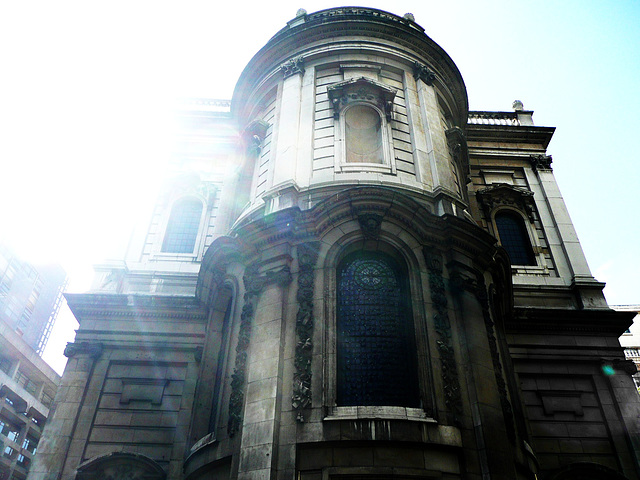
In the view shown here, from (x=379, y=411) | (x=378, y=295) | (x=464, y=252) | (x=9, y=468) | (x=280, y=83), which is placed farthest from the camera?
(x=9, y=468)

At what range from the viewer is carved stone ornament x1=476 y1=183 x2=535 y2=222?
22.7 meters

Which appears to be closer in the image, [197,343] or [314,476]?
[314,476]

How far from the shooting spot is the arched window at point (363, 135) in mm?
16547

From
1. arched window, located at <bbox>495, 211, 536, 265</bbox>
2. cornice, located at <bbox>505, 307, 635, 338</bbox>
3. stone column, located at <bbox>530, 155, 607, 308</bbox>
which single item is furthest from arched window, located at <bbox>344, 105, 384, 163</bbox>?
stone column, located at <bbox>530, 155, 607, 308</bbox>

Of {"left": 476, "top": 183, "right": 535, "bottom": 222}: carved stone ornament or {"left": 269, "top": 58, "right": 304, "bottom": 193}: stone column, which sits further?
{"left": 476, "top": 183, "right": 535, "bottom": 222}: carved stone ornament

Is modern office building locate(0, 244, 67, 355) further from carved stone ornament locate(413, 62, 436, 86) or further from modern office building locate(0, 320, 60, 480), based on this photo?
carved stone ornament locate(413, 62, 436, 86)

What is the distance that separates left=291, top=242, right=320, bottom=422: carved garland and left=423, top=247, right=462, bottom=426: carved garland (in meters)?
3.09

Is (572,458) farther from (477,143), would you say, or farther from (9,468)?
(9,468)

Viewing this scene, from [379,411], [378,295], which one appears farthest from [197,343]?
[379,411]

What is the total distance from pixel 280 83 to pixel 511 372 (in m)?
13.4

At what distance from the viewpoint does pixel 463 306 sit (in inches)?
504

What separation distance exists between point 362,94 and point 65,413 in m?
14.6

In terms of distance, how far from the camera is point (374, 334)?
1236cm

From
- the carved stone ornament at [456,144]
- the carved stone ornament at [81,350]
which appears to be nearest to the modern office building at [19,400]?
the carved stone ornament at [81,350]
